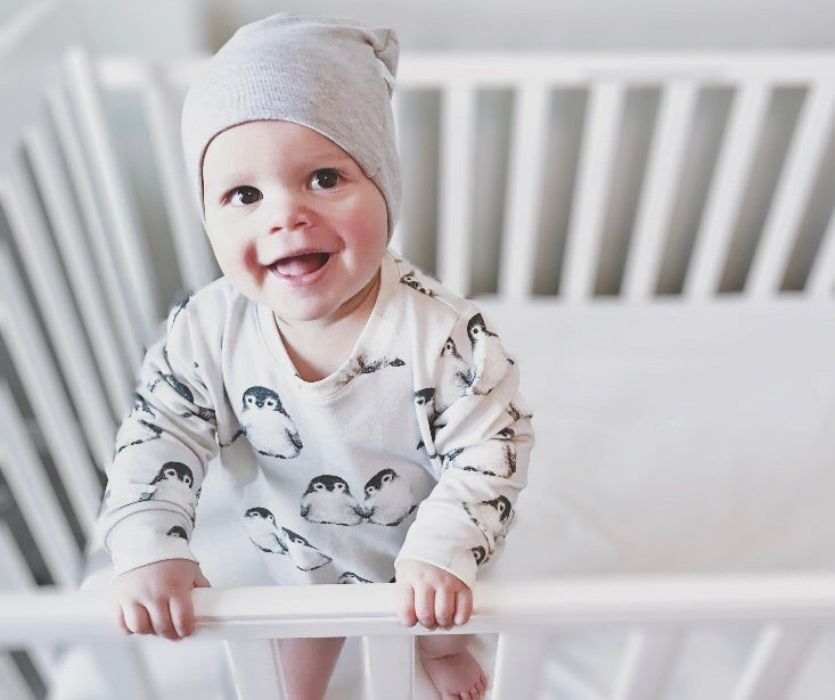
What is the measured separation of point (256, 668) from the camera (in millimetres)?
462

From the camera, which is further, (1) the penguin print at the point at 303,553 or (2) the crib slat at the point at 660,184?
(2) the crib slat at the point at 660,184

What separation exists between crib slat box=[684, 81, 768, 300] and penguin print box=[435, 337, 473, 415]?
631mm

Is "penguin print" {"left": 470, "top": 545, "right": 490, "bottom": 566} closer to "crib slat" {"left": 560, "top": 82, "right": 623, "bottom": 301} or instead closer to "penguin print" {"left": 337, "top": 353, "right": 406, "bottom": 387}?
"penguin print" {"left": 337, "top": 353, "right": 406, "bottom": 387}

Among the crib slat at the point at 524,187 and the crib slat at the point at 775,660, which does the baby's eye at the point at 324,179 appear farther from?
the crib slat at the point at 524,187

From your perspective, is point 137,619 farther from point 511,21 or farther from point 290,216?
point 511,21

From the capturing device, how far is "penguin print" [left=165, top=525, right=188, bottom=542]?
49 cm

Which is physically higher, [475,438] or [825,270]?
[475,438]

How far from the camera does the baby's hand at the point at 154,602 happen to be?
1.39 ft

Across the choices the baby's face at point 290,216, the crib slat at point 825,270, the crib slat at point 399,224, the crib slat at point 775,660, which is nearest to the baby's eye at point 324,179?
the baby's face at point 290,216

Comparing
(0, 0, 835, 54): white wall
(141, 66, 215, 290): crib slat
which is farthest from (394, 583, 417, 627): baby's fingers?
(0, 0, 835, 54): white wall

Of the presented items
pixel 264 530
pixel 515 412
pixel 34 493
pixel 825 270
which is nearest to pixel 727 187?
pixel 825 270

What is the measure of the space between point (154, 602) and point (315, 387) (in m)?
0.15

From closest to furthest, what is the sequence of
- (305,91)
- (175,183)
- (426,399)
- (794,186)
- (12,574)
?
(305,91)
(426,399)
(12,574)
(175,183)
(794,186)

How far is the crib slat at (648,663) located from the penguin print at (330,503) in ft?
0.63
